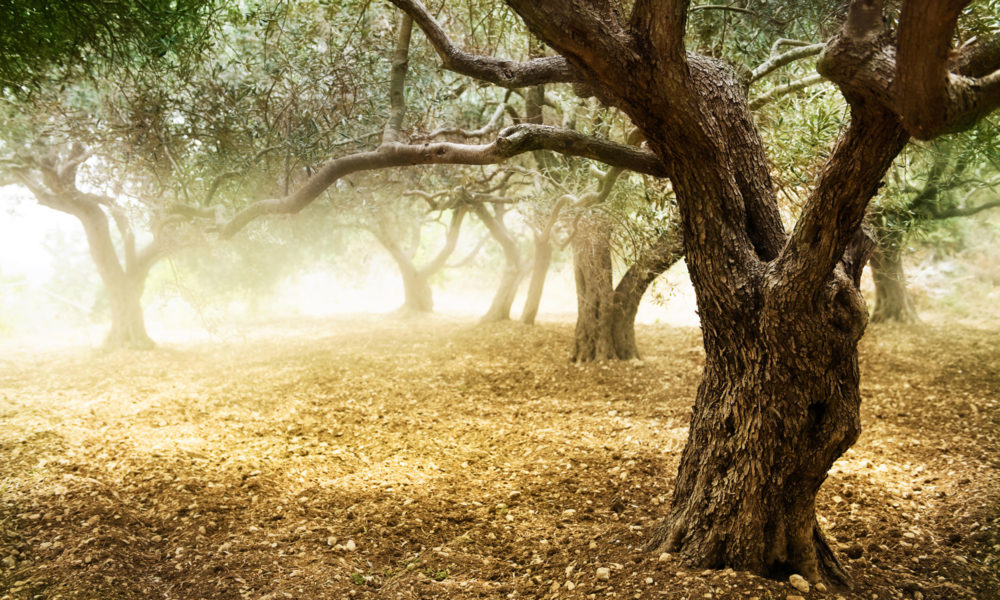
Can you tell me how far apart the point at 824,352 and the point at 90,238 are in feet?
44.7

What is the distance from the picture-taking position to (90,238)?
40.3 feet

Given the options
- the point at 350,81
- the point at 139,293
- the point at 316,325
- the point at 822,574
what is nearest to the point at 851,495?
the point at 822,574

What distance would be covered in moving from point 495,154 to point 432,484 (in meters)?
2.81

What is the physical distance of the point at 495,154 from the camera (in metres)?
3.69

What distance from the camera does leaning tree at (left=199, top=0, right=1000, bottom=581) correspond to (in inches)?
111

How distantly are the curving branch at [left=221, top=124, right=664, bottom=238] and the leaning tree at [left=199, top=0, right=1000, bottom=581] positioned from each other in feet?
0.04

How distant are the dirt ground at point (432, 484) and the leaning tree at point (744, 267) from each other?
36 cm

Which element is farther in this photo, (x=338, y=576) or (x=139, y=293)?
(x=139, y=293)

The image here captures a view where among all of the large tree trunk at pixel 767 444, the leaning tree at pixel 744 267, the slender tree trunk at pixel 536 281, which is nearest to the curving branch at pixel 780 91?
the leaning tree at pixel 744 267

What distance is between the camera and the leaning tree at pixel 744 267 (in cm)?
282

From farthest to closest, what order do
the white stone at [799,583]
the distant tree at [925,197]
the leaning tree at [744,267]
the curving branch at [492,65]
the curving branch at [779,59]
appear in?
1. the distant tree at [925,197]
2. the curving branch at [779,59]
3. the curving branch at [492,65]
4. the white stone at [799,583]
5. the leaning tree at [744,267]

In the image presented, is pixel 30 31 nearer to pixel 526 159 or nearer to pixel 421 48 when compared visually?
pixel 421 48

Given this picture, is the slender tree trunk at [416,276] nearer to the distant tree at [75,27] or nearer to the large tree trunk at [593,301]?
the large tree trunk at [593,301]

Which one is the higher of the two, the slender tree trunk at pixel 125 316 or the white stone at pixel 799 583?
the slender tree trunk at pixel 125 316
